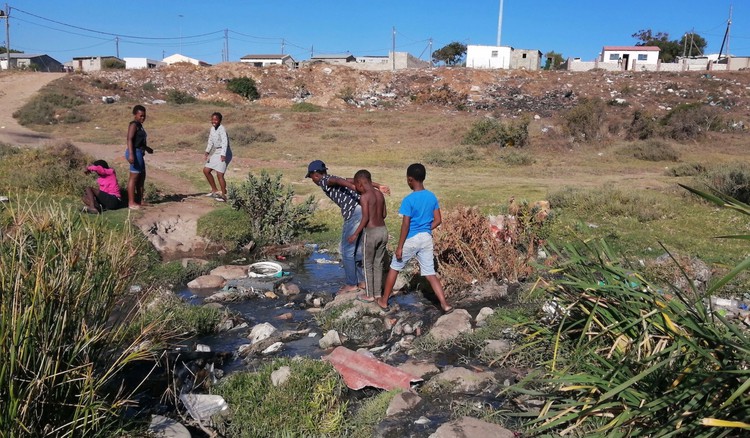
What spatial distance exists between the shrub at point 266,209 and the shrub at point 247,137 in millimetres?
12065

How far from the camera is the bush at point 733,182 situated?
11.5 meters

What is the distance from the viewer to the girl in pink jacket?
899 centimetres

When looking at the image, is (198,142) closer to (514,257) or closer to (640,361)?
(514,257)

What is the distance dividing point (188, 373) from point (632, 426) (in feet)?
10.3

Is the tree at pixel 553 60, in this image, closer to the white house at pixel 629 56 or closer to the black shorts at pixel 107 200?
the white house at pixel 629 56

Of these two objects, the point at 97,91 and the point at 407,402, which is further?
the point at 97,91

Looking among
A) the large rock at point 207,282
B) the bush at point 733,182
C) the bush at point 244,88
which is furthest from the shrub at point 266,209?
the bush at point 244,88

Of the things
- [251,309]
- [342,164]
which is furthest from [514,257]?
[342,164]

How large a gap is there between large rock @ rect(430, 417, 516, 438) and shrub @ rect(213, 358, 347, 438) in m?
0.68

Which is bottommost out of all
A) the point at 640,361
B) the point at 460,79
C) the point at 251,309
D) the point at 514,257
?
the point at 251,309

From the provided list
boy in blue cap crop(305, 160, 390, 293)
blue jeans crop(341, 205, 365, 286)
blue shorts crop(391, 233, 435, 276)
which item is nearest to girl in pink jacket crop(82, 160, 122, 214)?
boy in blue cap crop(305, 160, 390, 293)

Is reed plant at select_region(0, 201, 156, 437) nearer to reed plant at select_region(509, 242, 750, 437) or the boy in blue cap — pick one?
reed plant at select_region(509, 242, 750, 437)

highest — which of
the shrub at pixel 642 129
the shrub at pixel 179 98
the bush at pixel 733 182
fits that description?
the shrub at pixel 179 98

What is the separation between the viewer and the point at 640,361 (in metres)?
3.06
